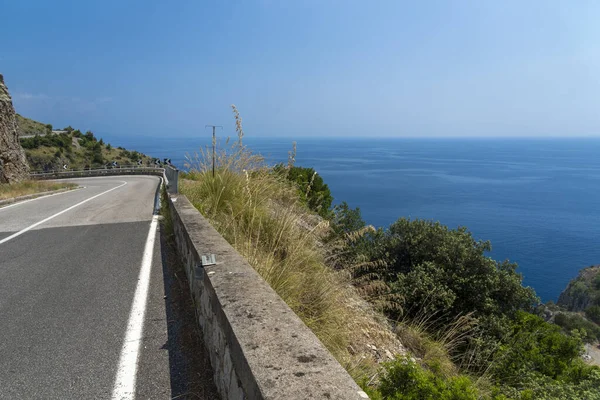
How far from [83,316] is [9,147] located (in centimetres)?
2129

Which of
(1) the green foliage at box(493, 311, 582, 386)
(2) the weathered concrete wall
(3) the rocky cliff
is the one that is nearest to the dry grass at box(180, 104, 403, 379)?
(2) the weathered concrete wall

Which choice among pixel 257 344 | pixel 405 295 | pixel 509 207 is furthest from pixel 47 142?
pixel 509 207

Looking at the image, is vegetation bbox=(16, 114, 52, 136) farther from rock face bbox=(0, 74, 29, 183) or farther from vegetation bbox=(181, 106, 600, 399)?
vegetation bbox=(181, 106, 600, 399)

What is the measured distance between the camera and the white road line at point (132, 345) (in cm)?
253

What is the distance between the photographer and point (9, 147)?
20.0 m

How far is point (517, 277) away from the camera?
26.2 feet

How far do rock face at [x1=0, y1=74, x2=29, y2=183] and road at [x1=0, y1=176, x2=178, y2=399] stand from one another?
15.3m

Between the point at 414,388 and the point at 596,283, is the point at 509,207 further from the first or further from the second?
the point at 414,388

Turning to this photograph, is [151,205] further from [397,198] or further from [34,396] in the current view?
[397,198]

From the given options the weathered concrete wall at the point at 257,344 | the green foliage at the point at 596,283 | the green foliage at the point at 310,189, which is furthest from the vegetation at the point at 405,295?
the green foliage at the point at 596,283

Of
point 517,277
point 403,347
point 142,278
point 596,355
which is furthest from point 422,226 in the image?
point 596,355

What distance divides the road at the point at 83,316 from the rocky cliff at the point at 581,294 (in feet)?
181

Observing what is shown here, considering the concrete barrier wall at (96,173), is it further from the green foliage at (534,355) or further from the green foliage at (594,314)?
the green foliage at (594,314)

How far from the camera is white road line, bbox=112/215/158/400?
8.29 feet
